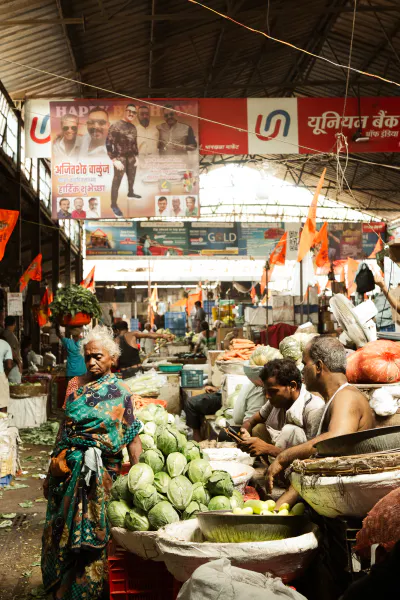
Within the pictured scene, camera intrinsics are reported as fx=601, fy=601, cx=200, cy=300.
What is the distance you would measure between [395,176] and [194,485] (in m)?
22.9

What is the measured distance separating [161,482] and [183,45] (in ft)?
39.5

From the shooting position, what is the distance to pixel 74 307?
8969 millimetres

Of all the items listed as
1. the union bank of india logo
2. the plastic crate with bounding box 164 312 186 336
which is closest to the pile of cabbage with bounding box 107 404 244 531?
the union bank of india logo

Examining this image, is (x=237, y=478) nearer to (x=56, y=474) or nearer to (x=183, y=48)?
(x=56, y=474)

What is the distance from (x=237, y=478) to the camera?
364 centimetres

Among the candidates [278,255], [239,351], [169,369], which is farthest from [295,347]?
[278,255]

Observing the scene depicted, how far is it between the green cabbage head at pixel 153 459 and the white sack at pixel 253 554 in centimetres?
74

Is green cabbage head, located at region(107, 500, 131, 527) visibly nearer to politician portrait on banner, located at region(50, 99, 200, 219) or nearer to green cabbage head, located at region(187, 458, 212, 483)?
green cabbage head, located at region(187, 458, 212, 483)

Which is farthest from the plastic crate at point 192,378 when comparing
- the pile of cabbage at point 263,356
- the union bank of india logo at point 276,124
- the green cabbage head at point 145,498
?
the green cabbage head at point 145,498

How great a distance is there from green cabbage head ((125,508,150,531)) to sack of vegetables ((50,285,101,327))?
245 inches

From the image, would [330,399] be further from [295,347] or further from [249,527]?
[295,347]

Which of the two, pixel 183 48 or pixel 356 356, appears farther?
pixel 183 48

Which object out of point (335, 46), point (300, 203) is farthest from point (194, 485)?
point (300, 203)

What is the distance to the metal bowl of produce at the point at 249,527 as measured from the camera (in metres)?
2.50
